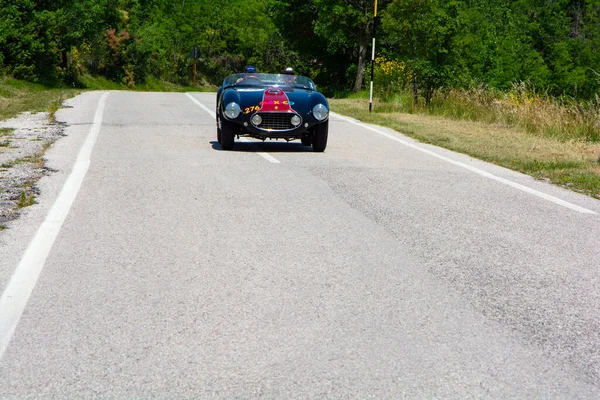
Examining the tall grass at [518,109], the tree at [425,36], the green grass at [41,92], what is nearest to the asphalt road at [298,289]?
the tall grass at [518,109]

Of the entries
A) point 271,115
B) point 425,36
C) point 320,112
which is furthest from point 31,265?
point 425,36

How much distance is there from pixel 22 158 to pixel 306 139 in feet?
15.4

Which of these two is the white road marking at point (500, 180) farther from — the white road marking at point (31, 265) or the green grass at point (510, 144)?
the white road marking at point (31, 265)

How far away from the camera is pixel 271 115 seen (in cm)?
1220

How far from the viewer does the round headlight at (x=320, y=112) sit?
12298 millimetres

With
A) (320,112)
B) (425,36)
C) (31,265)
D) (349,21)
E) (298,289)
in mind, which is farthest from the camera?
(349,21)

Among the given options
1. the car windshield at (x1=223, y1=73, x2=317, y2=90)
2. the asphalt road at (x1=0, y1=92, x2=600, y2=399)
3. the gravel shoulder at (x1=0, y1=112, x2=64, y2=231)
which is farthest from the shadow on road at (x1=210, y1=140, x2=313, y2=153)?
the asphalt road at (x1=0, y1=92, x2=600, y2=399)

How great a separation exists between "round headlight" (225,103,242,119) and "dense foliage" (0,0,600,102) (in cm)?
1138

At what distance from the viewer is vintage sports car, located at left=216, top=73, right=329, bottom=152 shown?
1214 cm

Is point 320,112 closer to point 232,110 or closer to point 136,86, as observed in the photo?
point 232,110

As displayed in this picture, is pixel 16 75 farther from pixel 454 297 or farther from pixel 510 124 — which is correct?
pixel 454 297

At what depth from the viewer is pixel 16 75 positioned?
35062 mm

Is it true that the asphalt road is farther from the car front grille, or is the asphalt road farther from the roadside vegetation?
the car front grille

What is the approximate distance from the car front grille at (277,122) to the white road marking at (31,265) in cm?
393
